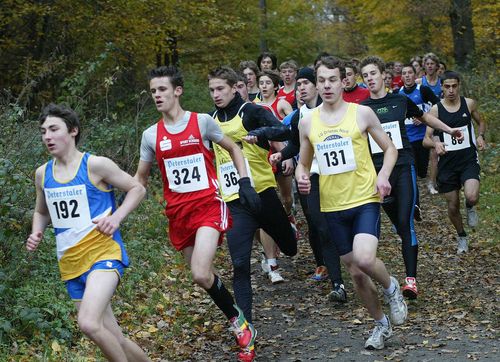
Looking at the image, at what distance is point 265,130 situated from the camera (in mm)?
7199

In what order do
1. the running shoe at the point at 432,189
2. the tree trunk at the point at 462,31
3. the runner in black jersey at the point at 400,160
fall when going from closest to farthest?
A: the runner in black jersey at the point at 400,160 < the running shoe at the point at 432,189 < the tree trunk at the point at 462,31

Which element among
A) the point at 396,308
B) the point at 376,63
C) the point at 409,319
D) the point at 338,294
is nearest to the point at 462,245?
the point at 338,294

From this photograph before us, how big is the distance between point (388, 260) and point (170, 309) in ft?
10.1

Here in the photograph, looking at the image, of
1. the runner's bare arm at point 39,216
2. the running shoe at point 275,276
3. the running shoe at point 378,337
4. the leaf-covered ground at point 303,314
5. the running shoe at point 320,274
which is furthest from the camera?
the running shoe at point 275,276

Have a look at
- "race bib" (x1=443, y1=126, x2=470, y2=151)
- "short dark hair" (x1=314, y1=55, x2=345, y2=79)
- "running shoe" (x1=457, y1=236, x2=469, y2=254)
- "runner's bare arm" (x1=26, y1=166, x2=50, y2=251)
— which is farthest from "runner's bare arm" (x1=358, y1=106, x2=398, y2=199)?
"running shoe" (x1=457, y1=236, x2=469, y2=254)

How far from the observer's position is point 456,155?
1023 cm

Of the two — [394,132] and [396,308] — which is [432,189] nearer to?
[394,132]

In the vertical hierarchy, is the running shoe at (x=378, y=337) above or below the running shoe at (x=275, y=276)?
below

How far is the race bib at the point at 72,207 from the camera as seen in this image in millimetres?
5496

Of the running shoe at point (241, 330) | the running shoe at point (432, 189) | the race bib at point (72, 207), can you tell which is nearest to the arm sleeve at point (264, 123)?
Answer: the running shoe at point (241, 330)

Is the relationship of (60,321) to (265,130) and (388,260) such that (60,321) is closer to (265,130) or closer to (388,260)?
(265,130)

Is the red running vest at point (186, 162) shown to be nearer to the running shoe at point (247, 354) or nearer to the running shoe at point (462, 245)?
the running shoe at point (247, 354)

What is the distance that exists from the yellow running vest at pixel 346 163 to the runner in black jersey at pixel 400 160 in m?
1.51

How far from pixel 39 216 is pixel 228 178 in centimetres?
216
